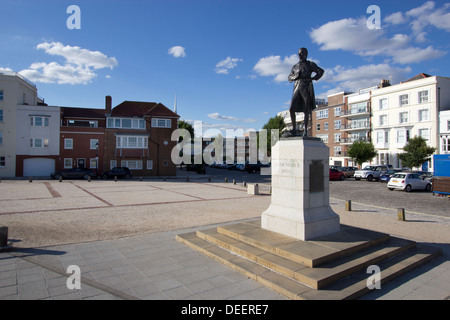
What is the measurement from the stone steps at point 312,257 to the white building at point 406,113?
38104mm

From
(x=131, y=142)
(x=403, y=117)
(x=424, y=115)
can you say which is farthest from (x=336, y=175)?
(x=131, y=142)

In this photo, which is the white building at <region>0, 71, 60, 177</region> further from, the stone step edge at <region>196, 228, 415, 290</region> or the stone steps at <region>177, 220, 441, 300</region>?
the stone step edge at <region>196, 228, 415, 290</region>

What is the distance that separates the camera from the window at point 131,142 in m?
39.1

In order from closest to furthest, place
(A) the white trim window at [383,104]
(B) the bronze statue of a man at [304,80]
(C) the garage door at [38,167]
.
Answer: (B) the bronze statue of a man at [304,80] < (C) the garage door at [38,167] < (A) the white trim window at [383,104]

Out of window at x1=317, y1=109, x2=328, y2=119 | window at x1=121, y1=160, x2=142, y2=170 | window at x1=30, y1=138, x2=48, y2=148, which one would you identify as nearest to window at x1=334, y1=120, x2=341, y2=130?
window at x1=317, y1=109, x2=328, y2=119

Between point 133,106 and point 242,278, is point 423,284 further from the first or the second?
point 133,106

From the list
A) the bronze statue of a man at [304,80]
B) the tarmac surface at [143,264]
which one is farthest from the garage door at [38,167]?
the bronze statue of a man at [304,80]

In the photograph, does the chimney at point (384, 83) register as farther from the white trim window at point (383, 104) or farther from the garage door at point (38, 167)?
the garage door at point (38, 167)

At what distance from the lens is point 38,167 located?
36625 mm

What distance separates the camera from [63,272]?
5.69 metres

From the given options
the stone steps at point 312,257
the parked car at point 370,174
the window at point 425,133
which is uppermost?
the window at point 425,133

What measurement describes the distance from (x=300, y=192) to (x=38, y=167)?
39.5 m

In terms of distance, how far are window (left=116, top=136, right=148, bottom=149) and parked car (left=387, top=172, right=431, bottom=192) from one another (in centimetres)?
3032

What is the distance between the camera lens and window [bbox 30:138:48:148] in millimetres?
36406
